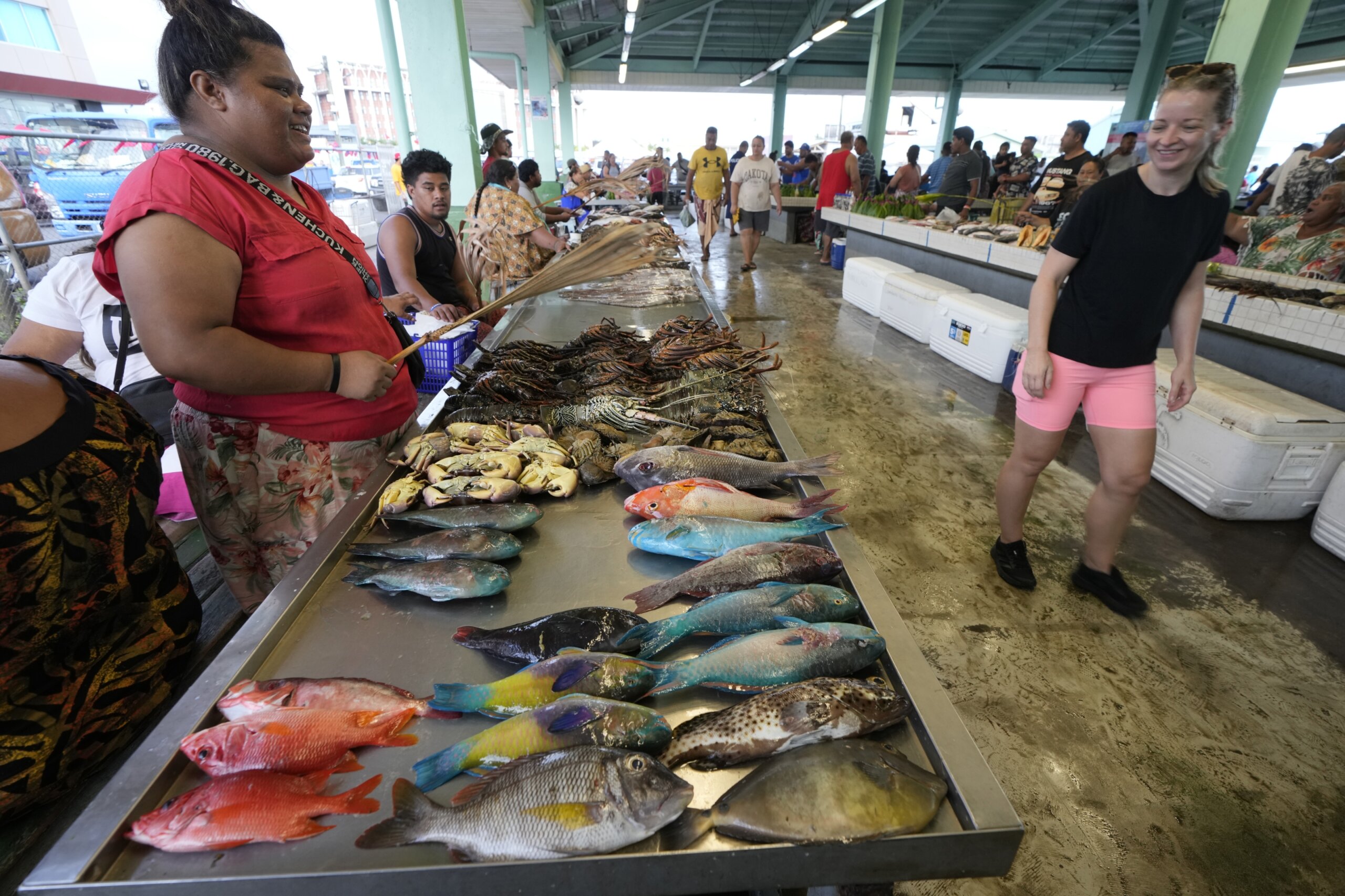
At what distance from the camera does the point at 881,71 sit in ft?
43.0

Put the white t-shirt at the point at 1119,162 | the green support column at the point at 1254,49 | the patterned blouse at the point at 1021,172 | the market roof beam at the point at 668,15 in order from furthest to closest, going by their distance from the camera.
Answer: the market roof beam at the point at 668,15, the patterned blouse at the point at 1021,172, the white t-shirt at the point at 1119,162, the green support column at the point at 1254,49

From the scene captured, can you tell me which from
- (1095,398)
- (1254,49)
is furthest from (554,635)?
(1254,49)

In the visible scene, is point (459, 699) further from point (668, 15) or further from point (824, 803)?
point (668, 15)

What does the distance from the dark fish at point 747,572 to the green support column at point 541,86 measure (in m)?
14.5

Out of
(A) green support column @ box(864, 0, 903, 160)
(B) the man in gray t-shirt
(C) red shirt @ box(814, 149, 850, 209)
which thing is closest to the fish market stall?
(B) the man in gray t-shirt

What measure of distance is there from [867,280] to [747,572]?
7.36 m

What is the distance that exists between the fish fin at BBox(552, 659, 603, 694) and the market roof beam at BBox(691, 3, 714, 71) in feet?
71.8

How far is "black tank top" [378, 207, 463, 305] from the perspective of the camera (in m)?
3.40

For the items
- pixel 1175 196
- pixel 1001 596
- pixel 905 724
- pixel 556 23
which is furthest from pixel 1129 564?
pixel 556 23

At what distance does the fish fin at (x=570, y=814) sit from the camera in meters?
0.86

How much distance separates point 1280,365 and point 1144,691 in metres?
3.12

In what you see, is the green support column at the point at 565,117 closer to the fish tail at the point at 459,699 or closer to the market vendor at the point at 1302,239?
the market vendor at the point at 1302,239

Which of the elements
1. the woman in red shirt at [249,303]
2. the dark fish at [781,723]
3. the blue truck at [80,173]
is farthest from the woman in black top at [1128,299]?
the blue truck at [80,173]

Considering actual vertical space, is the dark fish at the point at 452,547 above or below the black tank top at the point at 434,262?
below
